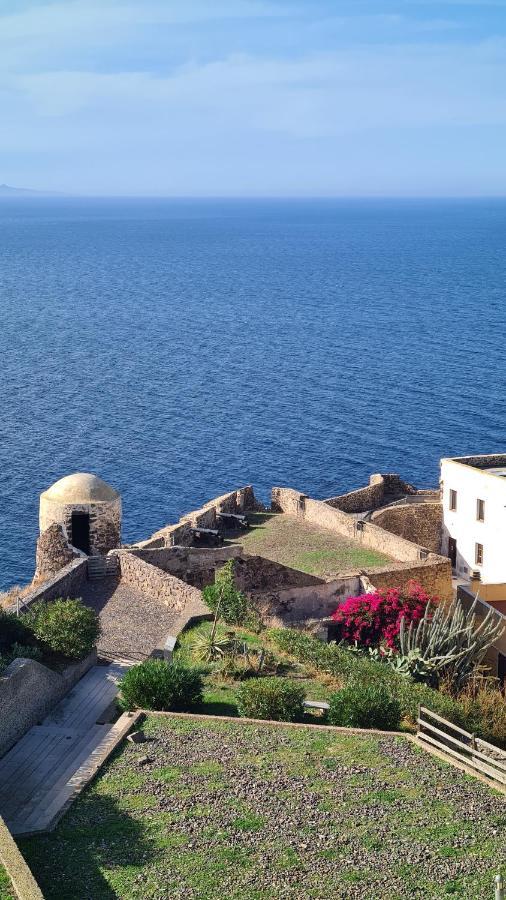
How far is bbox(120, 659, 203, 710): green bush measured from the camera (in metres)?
24.7

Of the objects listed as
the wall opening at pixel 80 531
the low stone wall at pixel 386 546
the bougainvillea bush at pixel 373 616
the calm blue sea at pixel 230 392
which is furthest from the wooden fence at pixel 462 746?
the calm blue sea at pixel 230 392

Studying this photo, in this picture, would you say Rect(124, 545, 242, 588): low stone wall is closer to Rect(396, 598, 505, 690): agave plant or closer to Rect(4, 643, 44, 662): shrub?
Rect(396, 598, 505, 690): agave plant

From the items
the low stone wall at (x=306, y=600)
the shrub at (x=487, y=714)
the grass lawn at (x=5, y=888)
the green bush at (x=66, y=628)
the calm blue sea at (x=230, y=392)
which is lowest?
the calm blue sea at (x=230, y=392)

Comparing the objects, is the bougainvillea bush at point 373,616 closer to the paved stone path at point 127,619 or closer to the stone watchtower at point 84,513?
the paved stone path at point 127,619

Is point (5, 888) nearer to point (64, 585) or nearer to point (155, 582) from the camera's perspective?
point (64, 585)

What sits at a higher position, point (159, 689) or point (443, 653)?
point (159, 689)

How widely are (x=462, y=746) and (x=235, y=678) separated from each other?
7042 mm

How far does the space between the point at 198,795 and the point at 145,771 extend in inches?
60.5

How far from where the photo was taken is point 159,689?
81.1 ft

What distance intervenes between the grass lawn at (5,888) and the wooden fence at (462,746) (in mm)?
9387

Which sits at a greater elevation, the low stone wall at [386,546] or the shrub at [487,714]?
the shrub at [487,714]

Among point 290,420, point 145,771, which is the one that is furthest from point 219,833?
point 290,420

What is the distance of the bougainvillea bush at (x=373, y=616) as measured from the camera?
3547cm

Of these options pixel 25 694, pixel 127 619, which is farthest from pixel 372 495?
pixel 25 694
